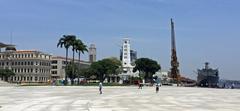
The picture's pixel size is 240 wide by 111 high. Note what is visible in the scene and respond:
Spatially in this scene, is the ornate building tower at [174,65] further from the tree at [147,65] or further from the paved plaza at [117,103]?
the paved plaza at [117,103]

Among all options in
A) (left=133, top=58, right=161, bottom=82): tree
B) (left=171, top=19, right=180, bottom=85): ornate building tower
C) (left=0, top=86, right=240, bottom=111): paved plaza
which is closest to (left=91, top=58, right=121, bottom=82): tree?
(left=133, top=58, right=161, bottom=82): tree

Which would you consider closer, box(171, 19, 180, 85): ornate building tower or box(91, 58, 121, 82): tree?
box(171, 19, 180, 85): ornate building tower

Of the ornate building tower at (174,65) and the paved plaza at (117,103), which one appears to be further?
the ornate building tower at (174,65)

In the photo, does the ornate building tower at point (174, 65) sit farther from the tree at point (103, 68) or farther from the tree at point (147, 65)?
the tree at point (103, 68)

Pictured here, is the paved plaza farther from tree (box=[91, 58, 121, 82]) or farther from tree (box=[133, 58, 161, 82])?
tree (box=[91, 58, 121, 82])

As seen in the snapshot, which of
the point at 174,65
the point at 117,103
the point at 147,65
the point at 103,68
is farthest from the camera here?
the point at 174,65

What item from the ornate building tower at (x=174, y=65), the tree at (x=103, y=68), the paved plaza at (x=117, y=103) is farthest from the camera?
the tree at (x=103, y=68)

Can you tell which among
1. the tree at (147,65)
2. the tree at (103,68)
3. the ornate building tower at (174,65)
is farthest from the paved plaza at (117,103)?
the tree at (103,68)

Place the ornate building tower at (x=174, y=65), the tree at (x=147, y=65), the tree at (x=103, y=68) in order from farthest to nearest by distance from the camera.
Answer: the tree at (x=103, y=68), the tree at (x=147, y=65), the ornate building tower at (x=174, y=65)

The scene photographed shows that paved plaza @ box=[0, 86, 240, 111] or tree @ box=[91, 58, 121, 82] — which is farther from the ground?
tree @ box=[91, 58, 121, 82]

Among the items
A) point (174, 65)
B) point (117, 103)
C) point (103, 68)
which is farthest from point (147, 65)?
point (117, 103)

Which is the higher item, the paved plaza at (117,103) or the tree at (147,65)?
the tree at (147,65)

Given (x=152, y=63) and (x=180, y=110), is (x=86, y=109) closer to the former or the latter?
(x=180, y=110)

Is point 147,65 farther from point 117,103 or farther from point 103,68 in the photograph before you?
point 117,103
